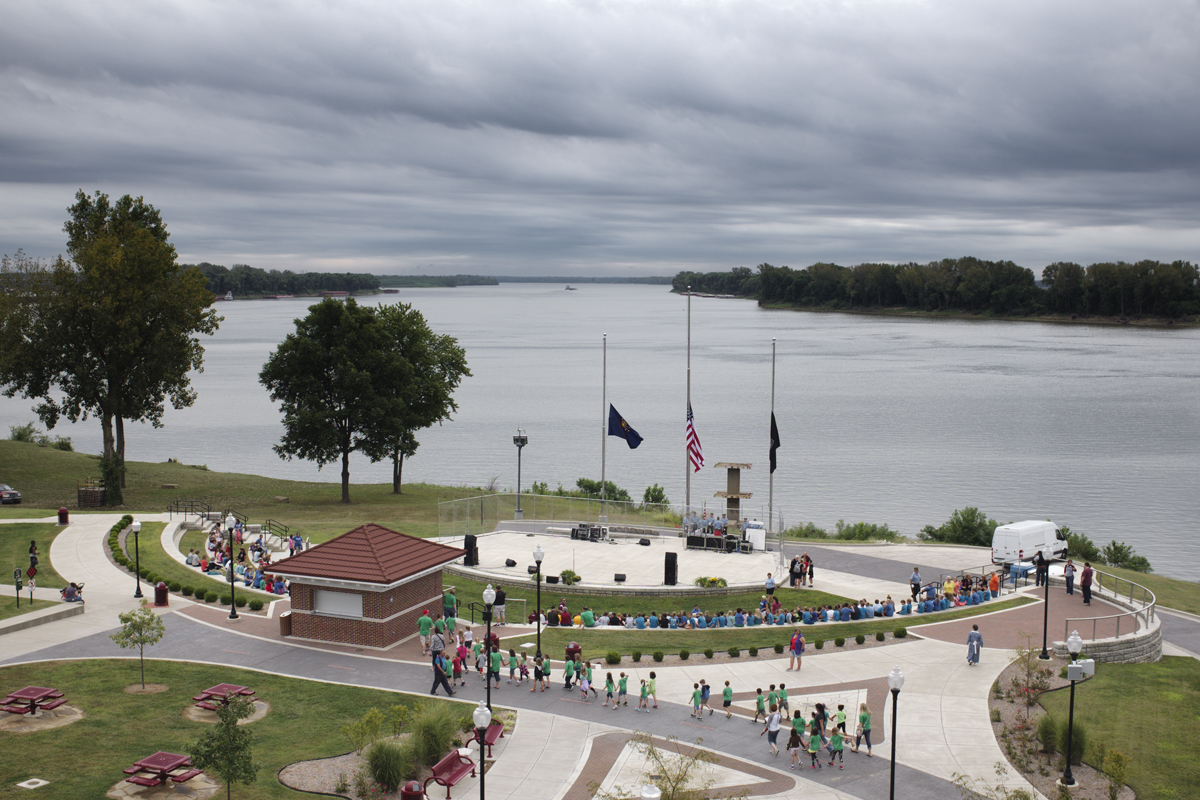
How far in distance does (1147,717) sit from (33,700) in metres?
24.3

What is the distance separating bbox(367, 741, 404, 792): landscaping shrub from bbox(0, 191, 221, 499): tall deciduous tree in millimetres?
36033

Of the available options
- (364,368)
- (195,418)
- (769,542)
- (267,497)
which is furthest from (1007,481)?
(195,418)

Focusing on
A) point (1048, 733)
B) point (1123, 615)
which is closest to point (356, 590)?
point (1048, 733)

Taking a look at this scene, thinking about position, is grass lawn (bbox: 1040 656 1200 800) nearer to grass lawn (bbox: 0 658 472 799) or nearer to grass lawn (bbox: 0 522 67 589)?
grass lawn (bbox: 0 658 472 799)

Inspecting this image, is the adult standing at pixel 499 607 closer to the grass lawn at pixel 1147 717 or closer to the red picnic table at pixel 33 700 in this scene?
the red picnic table at pixel 33 700

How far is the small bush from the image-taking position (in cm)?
1950

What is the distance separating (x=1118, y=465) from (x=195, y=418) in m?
87.1

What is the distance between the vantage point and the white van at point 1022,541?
1444 inches

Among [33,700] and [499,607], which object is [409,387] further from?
[33,700]

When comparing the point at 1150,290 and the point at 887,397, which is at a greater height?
the point at 1150,290

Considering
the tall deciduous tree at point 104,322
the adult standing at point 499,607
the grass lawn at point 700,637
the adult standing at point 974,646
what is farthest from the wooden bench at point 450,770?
the tall deciduous tree at point 104,322

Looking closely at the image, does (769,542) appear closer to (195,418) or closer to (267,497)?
(267,497)

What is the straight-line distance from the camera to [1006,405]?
336 feet

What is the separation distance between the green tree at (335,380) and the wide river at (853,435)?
15001mm
